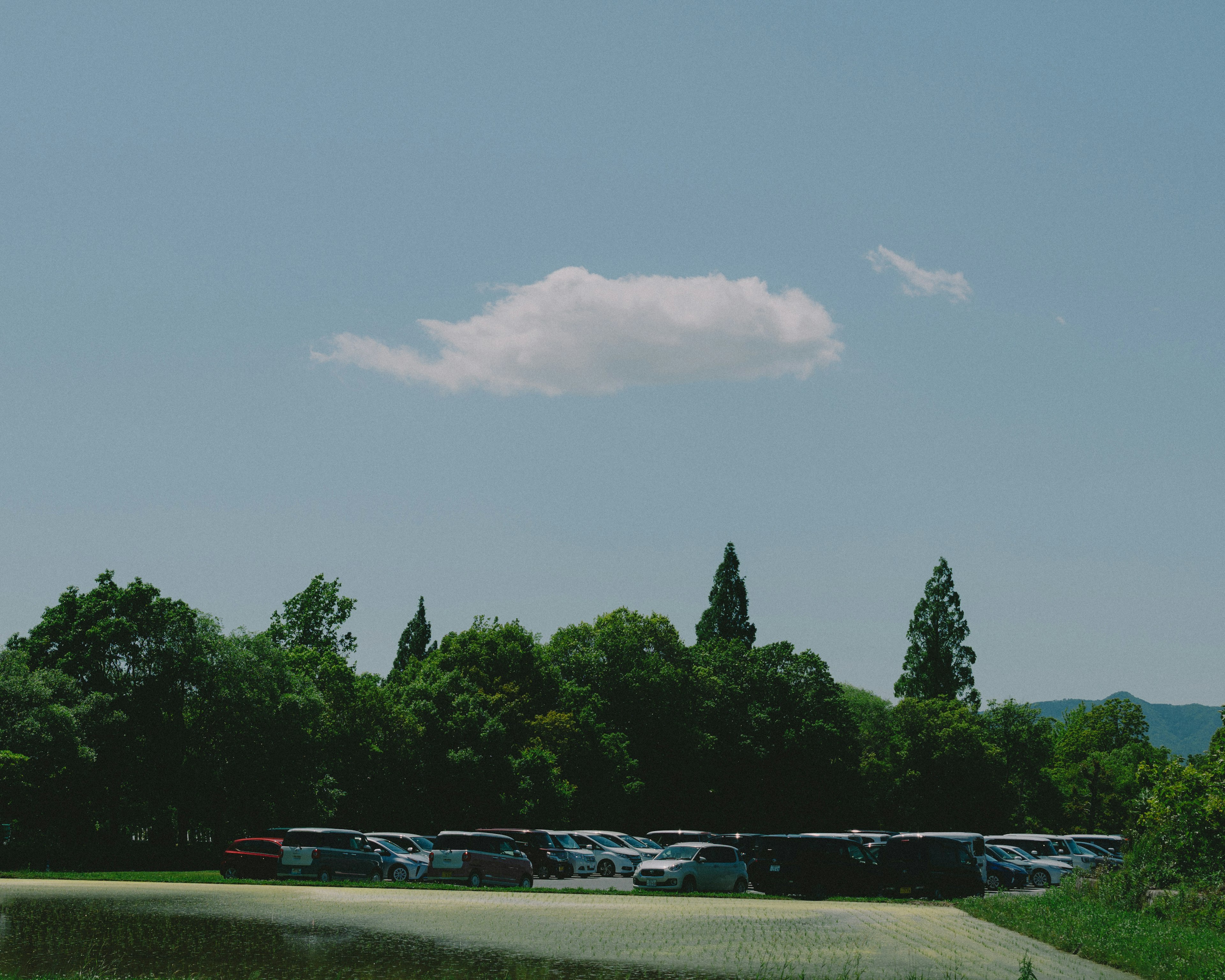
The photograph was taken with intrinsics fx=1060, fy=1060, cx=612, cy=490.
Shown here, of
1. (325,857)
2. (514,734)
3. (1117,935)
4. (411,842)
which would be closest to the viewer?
(1117,935)

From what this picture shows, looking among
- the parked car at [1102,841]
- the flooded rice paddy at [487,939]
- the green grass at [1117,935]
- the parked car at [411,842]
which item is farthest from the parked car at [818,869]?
the parked car at [1102,841]

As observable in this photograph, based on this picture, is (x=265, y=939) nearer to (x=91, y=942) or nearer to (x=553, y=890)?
(x=91, y=942)

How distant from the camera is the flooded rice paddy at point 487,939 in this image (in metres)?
14.5

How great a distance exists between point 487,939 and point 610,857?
23572mm

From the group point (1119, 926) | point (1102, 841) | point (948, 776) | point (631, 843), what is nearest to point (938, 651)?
point (948, 776)

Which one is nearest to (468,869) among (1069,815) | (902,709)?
(902,709)

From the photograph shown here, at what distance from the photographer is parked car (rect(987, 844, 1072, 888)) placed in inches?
1704

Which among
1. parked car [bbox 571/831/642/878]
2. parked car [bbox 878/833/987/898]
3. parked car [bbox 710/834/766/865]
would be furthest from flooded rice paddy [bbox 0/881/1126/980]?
parked car [bbox 571/831/642/878]

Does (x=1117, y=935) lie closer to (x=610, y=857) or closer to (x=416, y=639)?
(x=610, y=857)

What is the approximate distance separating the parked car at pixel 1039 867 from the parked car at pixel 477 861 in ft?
69.2

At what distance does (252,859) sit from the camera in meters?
34.9

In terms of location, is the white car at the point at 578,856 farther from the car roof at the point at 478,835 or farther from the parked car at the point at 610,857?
the car roof at the point at 478,835

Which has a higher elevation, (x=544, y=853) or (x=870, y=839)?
(x=870, y=839)

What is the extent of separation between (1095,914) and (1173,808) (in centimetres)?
A: 486
